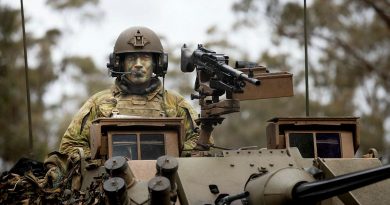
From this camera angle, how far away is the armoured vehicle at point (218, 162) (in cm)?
1320

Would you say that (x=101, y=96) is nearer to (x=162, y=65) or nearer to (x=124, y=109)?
(x=124, y=109)

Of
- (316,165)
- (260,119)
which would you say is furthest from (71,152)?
(260,119)

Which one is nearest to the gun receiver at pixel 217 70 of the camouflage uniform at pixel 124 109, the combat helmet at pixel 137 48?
the camouflage uniform at pixel 124 109

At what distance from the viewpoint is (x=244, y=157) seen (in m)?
15.0

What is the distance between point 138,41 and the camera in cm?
1973

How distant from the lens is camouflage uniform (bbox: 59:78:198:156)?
1809cm

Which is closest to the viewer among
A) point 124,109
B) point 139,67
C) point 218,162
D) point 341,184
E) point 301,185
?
point 341,184

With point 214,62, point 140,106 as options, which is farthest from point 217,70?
point 140,106

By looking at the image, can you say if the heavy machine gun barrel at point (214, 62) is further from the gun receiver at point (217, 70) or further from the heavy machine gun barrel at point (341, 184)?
the heavy machine gun barrel at point (341, 184)

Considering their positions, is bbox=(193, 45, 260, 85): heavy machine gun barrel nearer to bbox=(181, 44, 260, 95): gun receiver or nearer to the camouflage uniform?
bbox=(181, 44, 260, 95): gun receiver

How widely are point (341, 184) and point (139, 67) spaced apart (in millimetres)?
7888

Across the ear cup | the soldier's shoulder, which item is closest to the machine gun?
the soldier's shoulder

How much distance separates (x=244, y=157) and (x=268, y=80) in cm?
115

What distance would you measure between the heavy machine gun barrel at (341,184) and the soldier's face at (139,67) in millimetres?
7163
